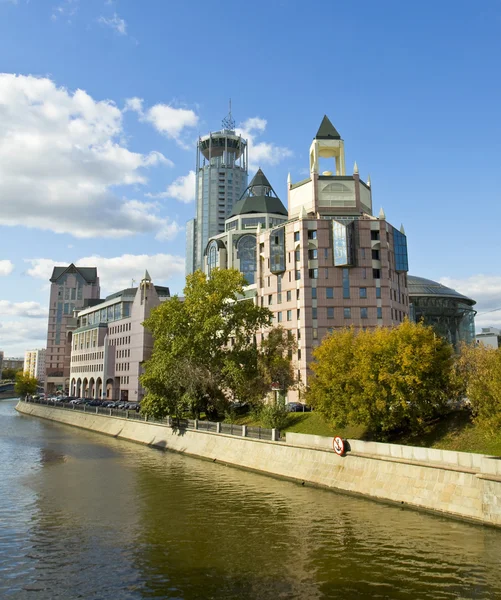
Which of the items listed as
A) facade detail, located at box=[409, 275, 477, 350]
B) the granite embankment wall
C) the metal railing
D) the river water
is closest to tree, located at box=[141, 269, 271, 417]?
the metal railing

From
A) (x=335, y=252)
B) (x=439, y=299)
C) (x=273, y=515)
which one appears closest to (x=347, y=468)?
(x=273, y=515)

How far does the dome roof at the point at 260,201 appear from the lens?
152 metres

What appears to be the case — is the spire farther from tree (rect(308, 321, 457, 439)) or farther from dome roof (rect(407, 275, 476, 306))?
tree (rect(308, 321, 457, 439))

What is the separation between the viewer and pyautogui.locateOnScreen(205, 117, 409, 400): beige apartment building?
8138cm

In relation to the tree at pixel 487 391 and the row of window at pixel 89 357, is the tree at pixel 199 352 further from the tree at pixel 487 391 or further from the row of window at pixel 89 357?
the row of window at pixel 89 357

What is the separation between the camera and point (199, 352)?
2418 inches

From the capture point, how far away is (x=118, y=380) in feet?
431

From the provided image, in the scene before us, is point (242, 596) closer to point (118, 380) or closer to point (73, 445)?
point (73, 445)

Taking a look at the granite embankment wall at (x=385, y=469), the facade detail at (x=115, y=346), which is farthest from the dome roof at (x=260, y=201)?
the granite embankment wall at (x=385, y=469)

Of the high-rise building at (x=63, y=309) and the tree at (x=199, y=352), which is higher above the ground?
the high-rise building at (x=63, y=309)

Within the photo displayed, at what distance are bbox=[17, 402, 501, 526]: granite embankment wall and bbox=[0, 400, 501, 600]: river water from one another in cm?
113

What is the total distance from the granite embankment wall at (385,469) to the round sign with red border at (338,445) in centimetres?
41

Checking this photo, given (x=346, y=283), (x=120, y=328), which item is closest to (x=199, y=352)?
(x=346, y=283)

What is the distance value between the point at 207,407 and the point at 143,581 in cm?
4462
